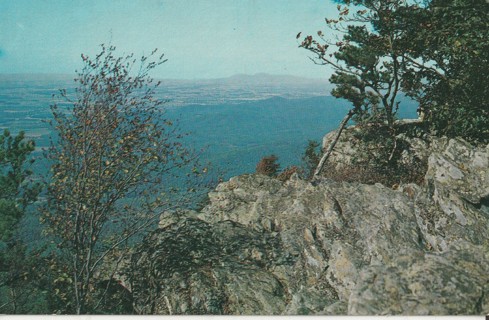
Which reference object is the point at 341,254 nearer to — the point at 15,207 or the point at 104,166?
the point at 104,166

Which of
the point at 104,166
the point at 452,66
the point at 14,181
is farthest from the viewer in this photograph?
→ the point at 452,66

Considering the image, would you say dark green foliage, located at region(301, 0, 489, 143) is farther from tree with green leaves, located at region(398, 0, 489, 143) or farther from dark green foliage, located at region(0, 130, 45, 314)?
dark green foliage, located at region(0, 130, 45, 314)

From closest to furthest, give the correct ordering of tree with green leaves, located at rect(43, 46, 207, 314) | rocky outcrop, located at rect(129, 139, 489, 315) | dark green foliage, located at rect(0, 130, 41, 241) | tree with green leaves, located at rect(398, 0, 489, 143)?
rocky outcrop, located at rect(129, 139, 489, 315) → tree with green leaves, located at rect(43, 46, 207, 314) → dark green foliage, located at rect(0, 130, 41, 241) → tree with green leaves, located at rect(398, 0, 489, 143)

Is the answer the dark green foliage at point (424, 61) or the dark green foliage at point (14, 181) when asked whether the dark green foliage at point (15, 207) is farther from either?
the dark green foliage at point (424, 61)

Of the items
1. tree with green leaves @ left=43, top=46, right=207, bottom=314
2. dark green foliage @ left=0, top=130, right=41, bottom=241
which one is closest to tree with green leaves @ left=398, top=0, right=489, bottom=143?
tree with green leaves @ left=43, top=46, right=207, bottom=314

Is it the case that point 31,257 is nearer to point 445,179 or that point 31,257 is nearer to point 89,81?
point 89,81

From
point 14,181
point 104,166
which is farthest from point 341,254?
point 14,181

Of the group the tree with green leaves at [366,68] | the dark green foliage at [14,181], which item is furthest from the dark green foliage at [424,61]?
the dark green foliage at [14,181]
